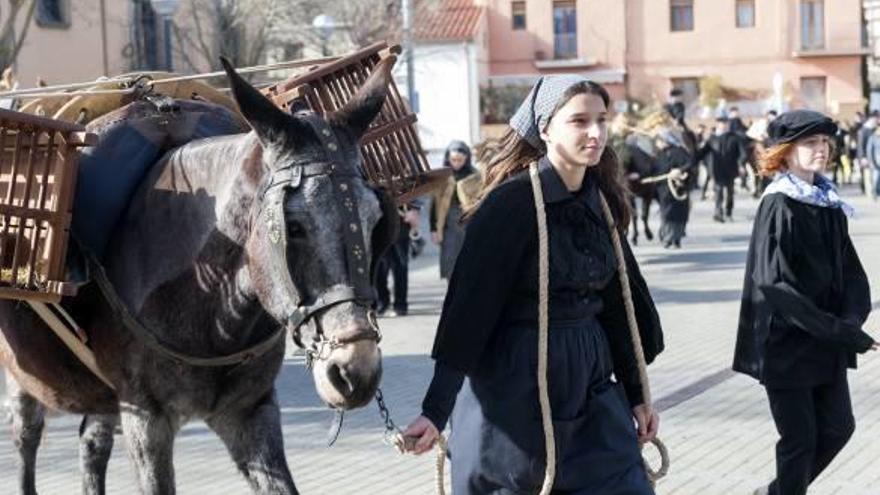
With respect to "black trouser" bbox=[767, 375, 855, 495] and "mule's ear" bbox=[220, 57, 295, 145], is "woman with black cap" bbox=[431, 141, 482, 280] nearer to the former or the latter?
"black trouser" bbox=[767, 375, 855, 495]

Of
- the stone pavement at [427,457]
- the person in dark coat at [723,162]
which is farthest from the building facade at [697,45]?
the stone pavement at [427,457]

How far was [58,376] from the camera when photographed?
550cm

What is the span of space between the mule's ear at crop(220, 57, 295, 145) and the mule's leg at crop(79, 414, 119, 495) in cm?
247

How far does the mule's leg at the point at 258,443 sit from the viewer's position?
498 cm

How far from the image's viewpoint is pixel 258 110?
4316 mm

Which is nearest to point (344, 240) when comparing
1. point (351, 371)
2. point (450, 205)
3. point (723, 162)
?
point (351, 371)

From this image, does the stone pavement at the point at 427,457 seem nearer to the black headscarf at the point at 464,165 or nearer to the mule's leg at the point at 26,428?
the mule's leg at the point at 26,428

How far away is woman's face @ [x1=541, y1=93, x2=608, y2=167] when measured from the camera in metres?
4.52

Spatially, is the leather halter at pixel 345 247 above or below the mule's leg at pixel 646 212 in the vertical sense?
above

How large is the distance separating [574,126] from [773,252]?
2.16 meters

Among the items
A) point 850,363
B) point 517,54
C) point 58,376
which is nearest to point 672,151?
point 850,363

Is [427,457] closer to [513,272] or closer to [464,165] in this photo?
[513,272]

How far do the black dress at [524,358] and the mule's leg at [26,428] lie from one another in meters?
2.61

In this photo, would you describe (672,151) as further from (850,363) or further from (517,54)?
(517,54)
